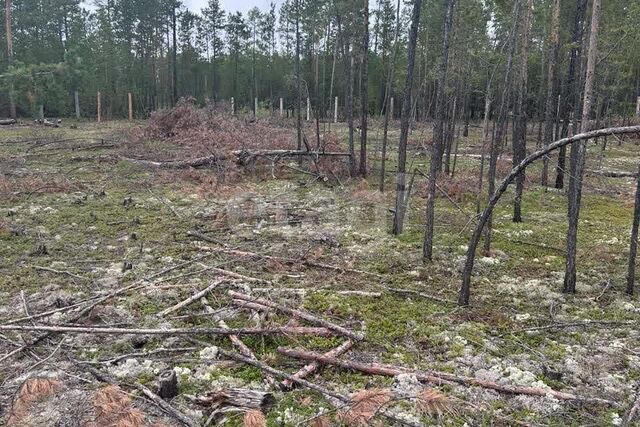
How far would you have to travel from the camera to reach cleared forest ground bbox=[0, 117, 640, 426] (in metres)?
3.62

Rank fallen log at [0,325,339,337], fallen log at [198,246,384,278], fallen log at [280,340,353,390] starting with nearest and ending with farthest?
1. fallen log at [280,340,353,390]
2. fallen log at [0,325,339,337]
3. fallen log at [198,246,384,278]

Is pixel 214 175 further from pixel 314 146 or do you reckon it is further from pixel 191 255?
pixel 191 255

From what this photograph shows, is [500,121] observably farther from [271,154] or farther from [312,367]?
[271,154]

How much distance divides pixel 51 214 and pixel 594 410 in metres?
9.06

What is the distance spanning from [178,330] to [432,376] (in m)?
2.22

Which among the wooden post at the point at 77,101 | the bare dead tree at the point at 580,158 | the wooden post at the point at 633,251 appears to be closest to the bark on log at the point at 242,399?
the bare dead tree at the point at 580,158

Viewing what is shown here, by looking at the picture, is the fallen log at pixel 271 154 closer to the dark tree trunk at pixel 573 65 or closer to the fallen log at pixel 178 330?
the dark tree trunk at pixel 573 65

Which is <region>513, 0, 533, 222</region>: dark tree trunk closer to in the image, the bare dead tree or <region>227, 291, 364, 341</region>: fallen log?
the bare dead tree

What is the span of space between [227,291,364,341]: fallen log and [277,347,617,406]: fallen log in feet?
1.54

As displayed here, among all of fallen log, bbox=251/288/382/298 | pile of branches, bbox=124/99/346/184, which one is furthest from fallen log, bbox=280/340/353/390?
pile of branches, bbox=124/99/346/184

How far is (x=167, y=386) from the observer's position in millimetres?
3639

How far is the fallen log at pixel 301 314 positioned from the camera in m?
4.58

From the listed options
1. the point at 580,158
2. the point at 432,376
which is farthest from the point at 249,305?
the point at 580,158

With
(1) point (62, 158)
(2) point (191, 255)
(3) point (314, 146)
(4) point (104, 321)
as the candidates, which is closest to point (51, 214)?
(2) point (191, 255)
